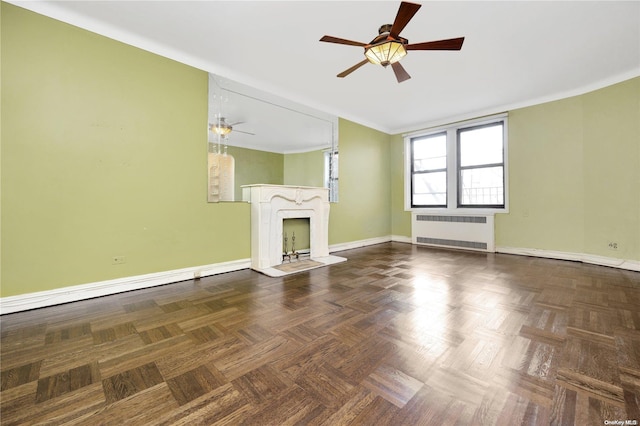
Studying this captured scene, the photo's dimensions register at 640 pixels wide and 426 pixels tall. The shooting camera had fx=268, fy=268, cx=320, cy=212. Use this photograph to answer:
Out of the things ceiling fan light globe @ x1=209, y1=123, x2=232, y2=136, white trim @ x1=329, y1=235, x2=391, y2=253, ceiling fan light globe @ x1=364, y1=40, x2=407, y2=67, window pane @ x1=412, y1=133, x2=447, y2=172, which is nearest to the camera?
ceiling fan light globe @ x1=364, y1=40, x2=407, y2=67

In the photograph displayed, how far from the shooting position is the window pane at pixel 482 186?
16.9 feet

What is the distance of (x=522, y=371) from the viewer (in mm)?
1478

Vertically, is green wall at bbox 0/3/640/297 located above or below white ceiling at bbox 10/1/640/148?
below

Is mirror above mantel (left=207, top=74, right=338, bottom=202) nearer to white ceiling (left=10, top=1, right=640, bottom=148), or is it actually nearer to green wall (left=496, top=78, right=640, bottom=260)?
white ceiling (left=10, top=1, right=640, bottom=148)

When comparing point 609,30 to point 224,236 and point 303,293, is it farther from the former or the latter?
point 224,236

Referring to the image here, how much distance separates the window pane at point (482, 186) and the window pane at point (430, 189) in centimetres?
39

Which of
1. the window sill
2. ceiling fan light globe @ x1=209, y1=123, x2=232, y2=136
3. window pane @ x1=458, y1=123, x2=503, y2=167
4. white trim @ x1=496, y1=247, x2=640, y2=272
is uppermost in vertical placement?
window pane @ x1=458, y1=123, x2=503, y2=167

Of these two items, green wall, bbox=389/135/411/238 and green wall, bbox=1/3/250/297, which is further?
green wall, bbox=389/135/411/238

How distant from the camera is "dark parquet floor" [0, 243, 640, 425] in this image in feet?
3.93

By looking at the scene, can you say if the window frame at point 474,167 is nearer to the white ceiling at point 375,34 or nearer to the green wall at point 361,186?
the white ceiling at point 375,34

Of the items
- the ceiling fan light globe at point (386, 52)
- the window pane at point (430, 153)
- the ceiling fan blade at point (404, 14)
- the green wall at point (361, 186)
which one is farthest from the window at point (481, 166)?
the ceiling fan blade at point (404, 14)

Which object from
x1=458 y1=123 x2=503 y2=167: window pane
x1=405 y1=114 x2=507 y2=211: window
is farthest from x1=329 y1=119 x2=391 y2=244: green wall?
x1=458 y1=123 x2=503 y2=167: window pane

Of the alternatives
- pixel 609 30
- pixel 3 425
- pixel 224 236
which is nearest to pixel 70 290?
pixel 224 236

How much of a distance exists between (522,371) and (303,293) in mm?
1846
